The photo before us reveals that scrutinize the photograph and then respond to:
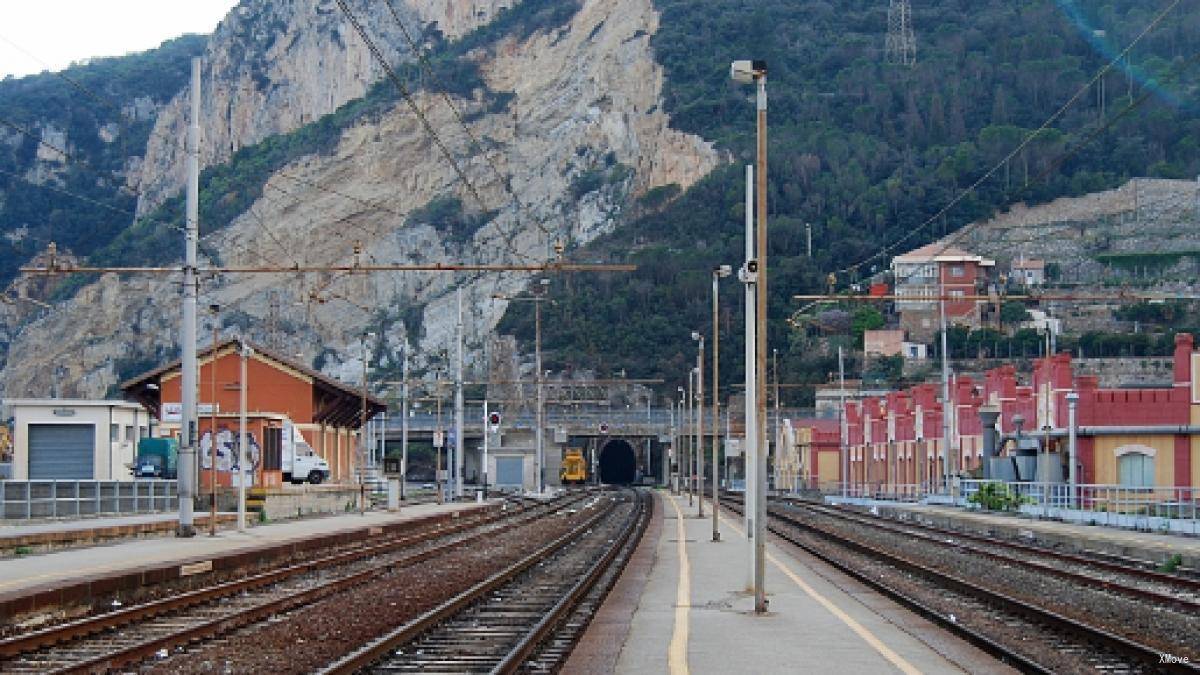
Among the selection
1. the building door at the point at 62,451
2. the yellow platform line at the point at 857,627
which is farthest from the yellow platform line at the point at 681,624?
the building door at the point at 62,451

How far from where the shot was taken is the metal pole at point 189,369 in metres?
35.5

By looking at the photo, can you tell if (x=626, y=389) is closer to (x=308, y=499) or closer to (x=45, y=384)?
(x=45, y=384)

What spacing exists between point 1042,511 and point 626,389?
106 m

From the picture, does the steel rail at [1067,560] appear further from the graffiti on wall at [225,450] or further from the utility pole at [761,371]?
the graffiti on wall at [225,450]

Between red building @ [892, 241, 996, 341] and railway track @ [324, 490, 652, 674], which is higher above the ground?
red building @ [892, 241, 996, 341]

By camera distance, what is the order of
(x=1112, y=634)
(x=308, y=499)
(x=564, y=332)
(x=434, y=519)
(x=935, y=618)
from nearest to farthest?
(x=1112, y=634) → (x=935, y=618) → (x=434, y=519) → (x=308, y=499) → (x=564, y=332)

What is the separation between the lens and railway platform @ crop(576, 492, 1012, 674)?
1709cm

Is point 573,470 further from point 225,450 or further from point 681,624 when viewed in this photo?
point 681,624

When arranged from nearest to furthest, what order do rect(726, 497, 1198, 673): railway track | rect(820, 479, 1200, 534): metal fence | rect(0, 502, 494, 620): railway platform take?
rect(726, 497, 1198, 673): railway track
rect(0, 502, 494, 620): railway platform
rect(820, 479, 1200, 534): metal fence

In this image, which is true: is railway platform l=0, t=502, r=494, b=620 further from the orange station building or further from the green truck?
the green truck

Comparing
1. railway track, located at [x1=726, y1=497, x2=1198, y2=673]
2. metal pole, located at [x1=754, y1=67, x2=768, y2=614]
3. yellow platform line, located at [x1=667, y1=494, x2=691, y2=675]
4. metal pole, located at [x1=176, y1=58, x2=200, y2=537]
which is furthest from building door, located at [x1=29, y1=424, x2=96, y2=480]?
metal pole, located at [x1=754, y1=67, x2=768, y2=614]

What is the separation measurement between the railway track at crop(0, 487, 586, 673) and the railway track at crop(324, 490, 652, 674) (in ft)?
7.20

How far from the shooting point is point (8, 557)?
29.4m

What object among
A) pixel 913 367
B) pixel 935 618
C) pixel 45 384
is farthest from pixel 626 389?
pixel 935 618
